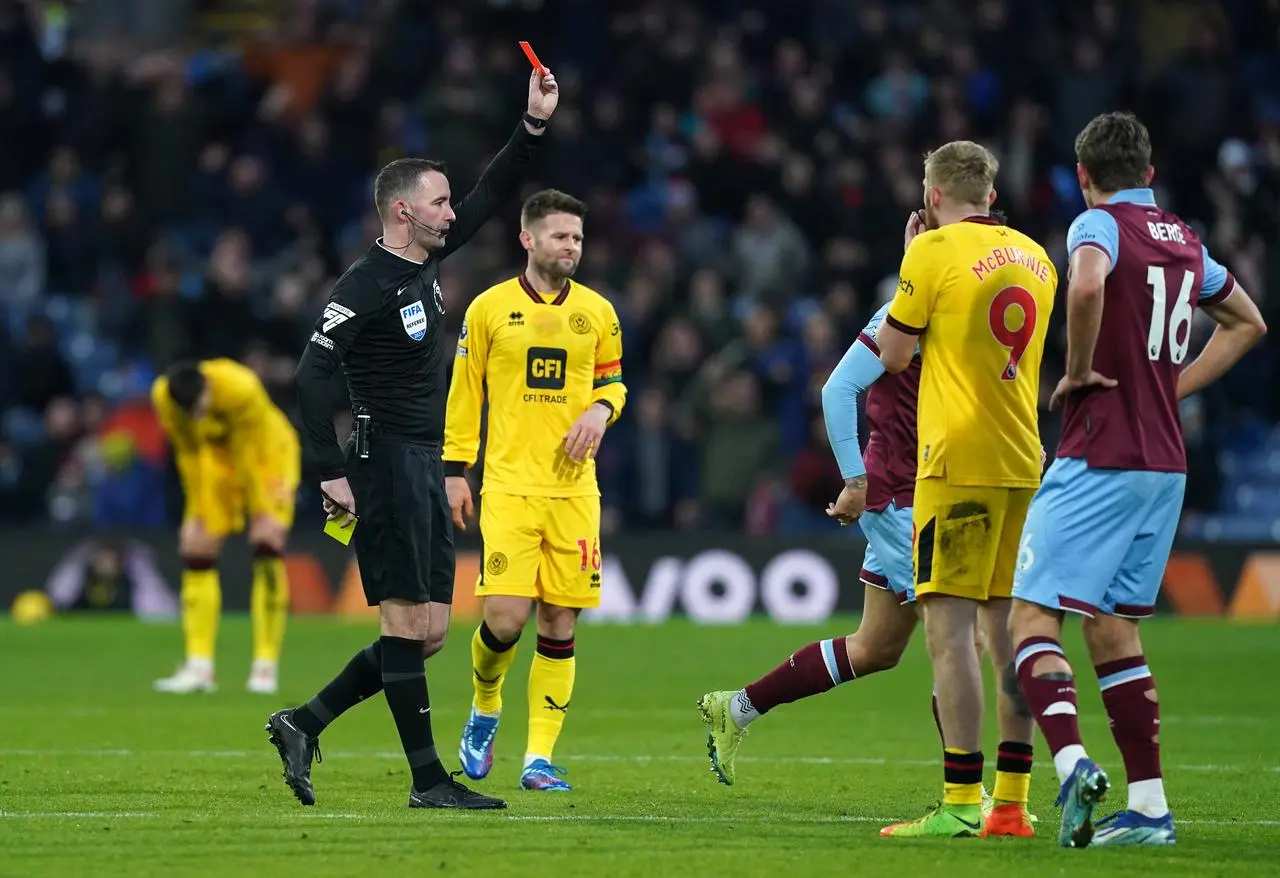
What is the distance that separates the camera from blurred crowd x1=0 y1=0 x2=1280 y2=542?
825 inches

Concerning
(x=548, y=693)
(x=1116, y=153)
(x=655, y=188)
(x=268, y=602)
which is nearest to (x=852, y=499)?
(x=1116, y=153)

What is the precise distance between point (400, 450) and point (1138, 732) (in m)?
3.12

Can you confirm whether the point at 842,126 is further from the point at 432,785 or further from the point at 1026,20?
the point at 432,785

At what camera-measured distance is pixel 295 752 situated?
855 cm

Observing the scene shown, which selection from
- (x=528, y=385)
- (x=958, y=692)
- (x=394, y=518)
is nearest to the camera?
(x=958, y=692)

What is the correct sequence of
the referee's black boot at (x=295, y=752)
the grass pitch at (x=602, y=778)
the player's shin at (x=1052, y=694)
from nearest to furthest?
the grass pitch at (x=602, y=778) < the player's shin at (x=1052, y=694) < the referee's black boot at (x=295, y=752)

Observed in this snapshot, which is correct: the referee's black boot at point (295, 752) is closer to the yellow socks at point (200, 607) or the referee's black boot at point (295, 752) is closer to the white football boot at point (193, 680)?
the white football boot at point (193, 680)

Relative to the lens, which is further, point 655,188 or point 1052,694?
point 655,188

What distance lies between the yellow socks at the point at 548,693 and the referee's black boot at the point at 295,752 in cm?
122

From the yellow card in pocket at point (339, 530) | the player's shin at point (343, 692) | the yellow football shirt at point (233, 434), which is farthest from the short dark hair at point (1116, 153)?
the yellow football shirt at point (233, 434)

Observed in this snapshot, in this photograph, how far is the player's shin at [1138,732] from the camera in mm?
7289

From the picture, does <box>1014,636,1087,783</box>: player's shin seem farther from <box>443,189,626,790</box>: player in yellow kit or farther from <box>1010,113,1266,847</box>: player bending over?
<box>443,189,626,790</box>: player in yellow kit

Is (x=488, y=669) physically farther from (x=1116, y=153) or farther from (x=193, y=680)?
(x=193, y=680)

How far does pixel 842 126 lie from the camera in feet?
75.2
